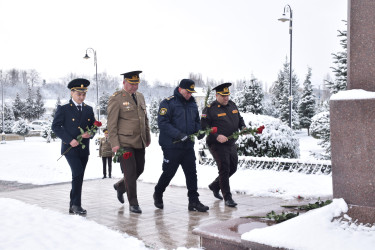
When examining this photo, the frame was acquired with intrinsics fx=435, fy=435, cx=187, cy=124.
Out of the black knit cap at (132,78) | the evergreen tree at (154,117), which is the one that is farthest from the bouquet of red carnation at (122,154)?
the evergreen tree at (154,117)

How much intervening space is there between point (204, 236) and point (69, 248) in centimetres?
130

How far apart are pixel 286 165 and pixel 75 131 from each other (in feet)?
17.3

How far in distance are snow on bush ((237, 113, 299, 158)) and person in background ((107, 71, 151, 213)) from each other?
4865 millimetres

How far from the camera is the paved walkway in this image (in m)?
4.85

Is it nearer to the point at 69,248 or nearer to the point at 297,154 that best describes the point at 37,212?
the point at 69,248

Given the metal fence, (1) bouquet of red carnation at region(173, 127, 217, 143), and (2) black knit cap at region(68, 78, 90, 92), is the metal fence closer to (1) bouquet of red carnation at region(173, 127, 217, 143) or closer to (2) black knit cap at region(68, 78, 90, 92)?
(1) bouquet of red carnation at region(173, 127, 217, 143)

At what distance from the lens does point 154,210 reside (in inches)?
253

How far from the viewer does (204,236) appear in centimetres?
413

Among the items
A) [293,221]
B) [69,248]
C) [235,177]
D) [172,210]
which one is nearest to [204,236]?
[293,221]

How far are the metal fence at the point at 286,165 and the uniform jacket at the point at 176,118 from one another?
3705mm

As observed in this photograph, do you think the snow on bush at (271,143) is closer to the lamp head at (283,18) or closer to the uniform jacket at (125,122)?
the uniform jacket at (125,122)

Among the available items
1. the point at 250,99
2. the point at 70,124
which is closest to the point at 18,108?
the point at 250,99

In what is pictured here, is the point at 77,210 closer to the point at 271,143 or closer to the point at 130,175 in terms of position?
the point at 130,175

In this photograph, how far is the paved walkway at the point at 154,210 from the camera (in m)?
4.85
